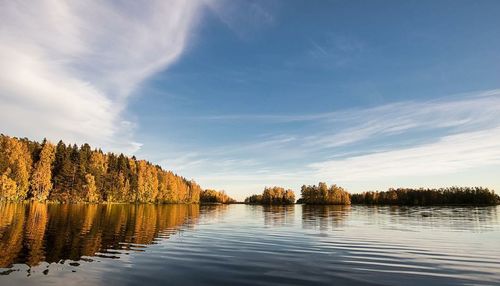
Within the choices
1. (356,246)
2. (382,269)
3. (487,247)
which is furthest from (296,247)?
(487,247)

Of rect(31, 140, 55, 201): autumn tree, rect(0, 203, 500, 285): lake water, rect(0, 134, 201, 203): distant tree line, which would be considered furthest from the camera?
rect(31, 140, 55, 201): autumn tree

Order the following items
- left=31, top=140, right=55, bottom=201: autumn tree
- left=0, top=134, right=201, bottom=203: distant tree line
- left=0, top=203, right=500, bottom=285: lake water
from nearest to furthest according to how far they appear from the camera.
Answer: left=0, top=203, right=500, bottom=285: lake water < left=0, top=134, right=201, bottom=203: distant tree line < left=31, top=140, right=55, bottom=201: autumn tree

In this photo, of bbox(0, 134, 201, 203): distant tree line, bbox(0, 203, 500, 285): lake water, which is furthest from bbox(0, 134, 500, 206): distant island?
bbox(0, 203, 500, 285): lake water

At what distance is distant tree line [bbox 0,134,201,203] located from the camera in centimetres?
12275

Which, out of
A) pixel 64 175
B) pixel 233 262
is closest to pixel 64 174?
pixel 64 175

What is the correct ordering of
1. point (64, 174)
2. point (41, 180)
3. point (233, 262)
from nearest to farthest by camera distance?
point (233, 262)
point (41, 180)
point (64, 174)

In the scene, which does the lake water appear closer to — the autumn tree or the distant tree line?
the distant tree line

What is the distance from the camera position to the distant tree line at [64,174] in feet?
403

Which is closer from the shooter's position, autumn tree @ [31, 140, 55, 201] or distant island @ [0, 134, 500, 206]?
distant island @ [0, 134, 500, 206]

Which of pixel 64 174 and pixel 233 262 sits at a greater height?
pixel 64 174

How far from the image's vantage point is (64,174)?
145 metres

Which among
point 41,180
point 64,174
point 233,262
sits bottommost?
point 233,262

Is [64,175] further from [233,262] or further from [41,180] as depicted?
[233,262]

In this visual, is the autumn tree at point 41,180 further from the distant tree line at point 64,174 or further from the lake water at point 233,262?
the lake water at point 233,262
